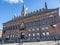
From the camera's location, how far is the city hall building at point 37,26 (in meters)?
34.2

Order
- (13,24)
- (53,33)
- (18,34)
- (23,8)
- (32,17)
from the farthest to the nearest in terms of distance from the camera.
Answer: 1. (23,8)
2. (13,24)
3. (18,34)
4. (32,17)
5. (53,33)

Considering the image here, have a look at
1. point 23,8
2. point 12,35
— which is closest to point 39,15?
point 12,35

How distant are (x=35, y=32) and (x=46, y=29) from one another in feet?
13.6

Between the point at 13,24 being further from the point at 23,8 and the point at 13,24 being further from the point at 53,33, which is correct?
the point at 53,33

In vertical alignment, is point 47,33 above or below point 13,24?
below

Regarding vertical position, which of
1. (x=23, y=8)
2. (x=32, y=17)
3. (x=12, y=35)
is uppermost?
(x=23, y=8)

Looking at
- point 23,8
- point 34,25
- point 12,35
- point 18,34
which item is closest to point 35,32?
point 34,25

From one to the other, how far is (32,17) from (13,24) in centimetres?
1046

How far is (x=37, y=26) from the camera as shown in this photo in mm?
38469

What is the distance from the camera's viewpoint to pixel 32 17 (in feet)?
133

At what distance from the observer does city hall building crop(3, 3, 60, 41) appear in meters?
34.2

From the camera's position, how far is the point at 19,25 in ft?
147

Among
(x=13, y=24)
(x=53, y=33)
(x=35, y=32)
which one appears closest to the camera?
(x=53, y=33)

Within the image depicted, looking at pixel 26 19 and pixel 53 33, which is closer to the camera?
pixel 53 33
